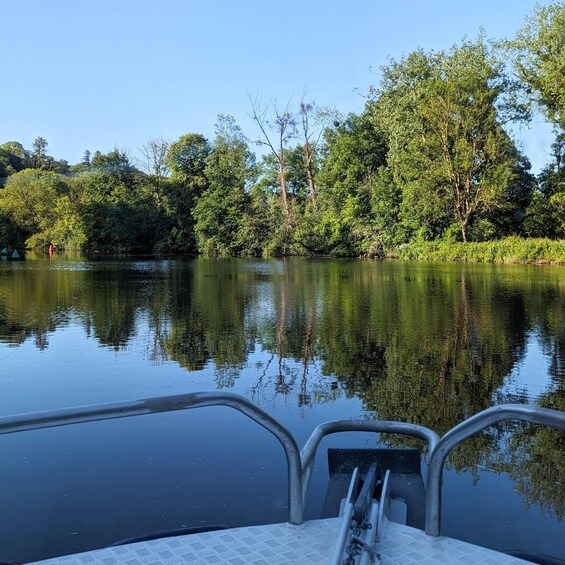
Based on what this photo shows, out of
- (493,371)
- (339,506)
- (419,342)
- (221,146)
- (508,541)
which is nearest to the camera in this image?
(339,506)

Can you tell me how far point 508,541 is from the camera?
165 inches

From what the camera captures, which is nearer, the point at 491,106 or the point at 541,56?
the point at 541,56

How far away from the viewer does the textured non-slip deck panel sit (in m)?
3.01

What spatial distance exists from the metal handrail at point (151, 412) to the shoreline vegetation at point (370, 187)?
36.9m

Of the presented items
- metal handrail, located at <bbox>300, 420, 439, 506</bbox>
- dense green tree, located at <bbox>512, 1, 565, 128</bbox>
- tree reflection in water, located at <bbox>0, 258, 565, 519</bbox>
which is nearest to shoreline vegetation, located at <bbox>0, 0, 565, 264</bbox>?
dense green tree, located at <bbox>512, 1, 565, 128</bbox>

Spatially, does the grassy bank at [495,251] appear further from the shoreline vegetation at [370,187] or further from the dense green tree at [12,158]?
the dense green tree at [12,158]

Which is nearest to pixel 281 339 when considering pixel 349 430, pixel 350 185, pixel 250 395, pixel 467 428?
pixel 250 395

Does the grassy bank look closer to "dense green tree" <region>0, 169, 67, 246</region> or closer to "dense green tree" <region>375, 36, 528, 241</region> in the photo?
"dense green tree" <region>375, 36, 528, 241</region>

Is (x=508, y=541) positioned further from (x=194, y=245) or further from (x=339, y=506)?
(x=194, y=245)

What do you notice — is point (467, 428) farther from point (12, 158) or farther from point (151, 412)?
point (12, 158)

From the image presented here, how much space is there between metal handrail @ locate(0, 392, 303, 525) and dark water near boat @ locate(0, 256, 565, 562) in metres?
1.45

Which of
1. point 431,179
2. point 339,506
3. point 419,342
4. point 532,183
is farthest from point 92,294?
point 532,183

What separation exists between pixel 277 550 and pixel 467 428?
1.12 meters

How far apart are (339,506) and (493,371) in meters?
6.45
